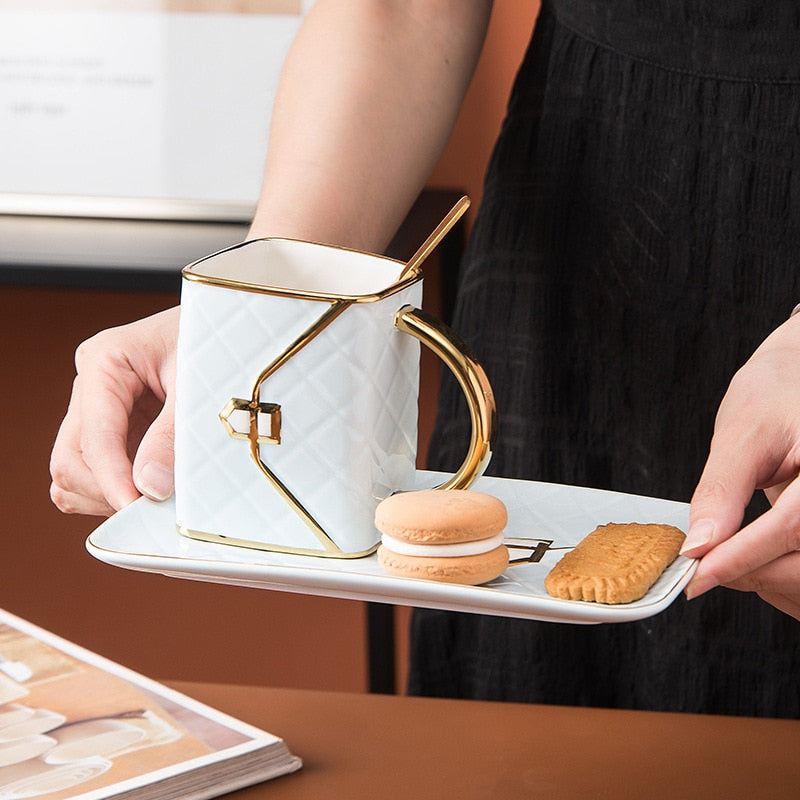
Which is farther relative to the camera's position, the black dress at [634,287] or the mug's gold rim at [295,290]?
Result: the black dress at [634,287]

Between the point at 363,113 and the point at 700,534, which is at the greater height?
the point at 363,113

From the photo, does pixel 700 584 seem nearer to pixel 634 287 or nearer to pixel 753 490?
pixel 753 490

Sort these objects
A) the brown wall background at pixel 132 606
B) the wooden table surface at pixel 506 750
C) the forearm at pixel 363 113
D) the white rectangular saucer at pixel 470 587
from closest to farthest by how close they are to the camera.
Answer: the white rectangular saucer at pixel 470 587 < the wooden table surface at pixel 506 750 < the forearm at pixel 363 113 < the brown wall background at pixel 132 606

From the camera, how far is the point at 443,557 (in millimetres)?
570

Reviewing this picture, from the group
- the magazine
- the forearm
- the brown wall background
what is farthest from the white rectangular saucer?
the brown wall background

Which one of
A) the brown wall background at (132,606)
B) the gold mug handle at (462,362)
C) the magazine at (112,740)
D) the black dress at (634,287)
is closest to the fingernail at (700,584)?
the gold mug handle at (462,362)

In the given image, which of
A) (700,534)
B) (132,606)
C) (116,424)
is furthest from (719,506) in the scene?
(132,606)

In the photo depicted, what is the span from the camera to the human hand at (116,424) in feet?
2.23

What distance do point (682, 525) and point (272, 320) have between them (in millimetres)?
250

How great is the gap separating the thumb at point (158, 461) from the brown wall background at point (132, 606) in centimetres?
121

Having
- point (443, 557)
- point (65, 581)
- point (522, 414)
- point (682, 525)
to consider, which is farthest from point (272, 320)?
point (65, 581)

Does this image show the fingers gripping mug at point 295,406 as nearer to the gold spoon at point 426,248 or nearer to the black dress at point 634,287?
the gold spoon at point 426,248

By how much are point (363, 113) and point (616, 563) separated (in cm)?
45

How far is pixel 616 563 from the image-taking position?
0.56m
